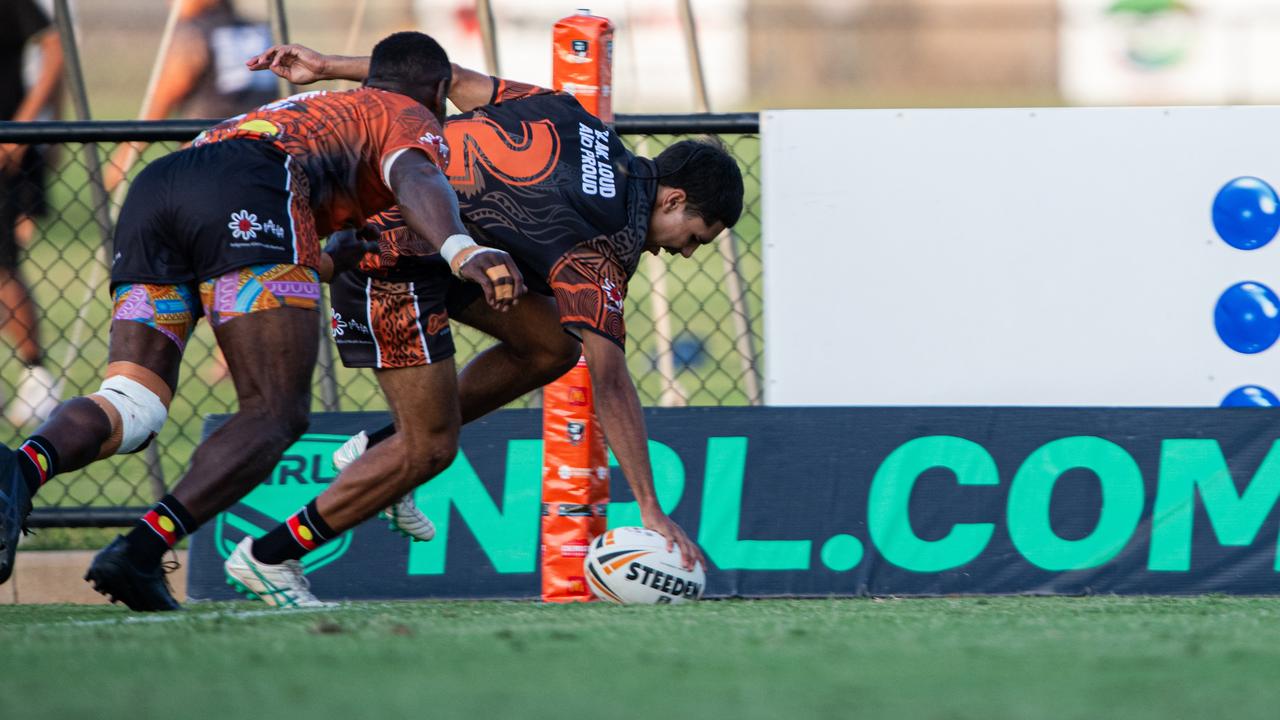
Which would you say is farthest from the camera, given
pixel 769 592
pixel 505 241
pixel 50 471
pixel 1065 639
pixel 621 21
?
pixel 621 21

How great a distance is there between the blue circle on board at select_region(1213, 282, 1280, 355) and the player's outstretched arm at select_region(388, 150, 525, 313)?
2898 mm

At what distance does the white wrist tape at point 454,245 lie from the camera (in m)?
3.92

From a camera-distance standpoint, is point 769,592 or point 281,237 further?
point 769,592

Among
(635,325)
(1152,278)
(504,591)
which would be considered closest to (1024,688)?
(504,591)

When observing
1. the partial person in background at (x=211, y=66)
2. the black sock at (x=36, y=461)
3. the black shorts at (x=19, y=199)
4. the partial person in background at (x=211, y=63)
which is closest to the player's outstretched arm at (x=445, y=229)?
the black sock at (x=36, y=461)

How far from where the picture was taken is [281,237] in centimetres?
414

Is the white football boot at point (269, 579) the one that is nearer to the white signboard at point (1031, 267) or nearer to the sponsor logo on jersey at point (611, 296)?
the sponsor logo on jersey at point (611, 296)

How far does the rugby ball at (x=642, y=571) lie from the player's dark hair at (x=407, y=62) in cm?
144

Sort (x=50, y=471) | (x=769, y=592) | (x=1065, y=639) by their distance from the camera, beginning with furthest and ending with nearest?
(x=769, y=592)
(x=50, y=471)
(x=1065, y=639)

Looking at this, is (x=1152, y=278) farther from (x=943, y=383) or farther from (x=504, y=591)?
(x=504, y=591)

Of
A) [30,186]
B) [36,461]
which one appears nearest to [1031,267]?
[36,461]

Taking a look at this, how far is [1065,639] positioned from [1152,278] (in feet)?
8.08

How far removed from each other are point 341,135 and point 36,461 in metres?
1.18

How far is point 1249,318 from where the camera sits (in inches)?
221
